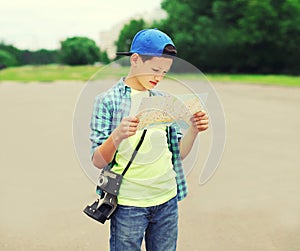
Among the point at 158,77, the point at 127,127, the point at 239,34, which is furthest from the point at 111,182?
the point at 239,34

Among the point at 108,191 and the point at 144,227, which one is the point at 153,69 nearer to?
the point at 108,191

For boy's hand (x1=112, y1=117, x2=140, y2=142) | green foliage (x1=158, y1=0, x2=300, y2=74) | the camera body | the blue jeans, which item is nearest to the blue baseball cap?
boy's hand (x1=112, y1=117, x2=140, y2=142)

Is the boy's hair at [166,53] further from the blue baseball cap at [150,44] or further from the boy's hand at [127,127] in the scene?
the boy's hand at [127,127]

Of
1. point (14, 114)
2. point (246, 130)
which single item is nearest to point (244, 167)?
point (246, 130)

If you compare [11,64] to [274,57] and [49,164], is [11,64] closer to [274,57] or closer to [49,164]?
[274,57]

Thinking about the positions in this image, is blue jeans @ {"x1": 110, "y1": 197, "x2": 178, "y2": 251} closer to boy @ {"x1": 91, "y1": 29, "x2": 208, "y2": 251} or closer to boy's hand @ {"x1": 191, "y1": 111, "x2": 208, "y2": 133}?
boy @ {"x1": 91, "y1": 29, "x2": 208, "y2": 251}

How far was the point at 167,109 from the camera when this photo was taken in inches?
61.4

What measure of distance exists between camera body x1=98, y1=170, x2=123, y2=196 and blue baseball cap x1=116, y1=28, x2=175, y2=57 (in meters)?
0.40

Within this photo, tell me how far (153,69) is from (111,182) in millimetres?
410

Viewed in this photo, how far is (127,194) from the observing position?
1733mm

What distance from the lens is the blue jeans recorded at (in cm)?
175

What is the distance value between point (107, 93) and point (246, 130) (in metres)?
6.28

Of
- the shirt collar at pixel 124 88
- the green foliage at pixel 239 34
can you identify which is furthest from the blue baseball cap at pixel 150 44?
the green foliage at pixel 239 34

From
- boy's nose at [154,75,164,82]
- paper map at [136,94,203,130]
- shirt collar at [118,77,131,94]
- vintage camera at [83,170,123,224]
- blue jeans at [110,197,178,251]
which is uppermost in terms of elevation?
boy's nose at [154,75,164,82]
